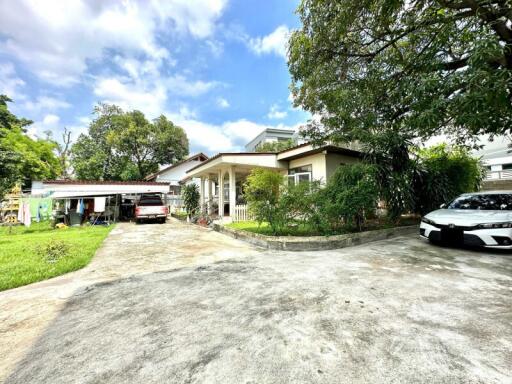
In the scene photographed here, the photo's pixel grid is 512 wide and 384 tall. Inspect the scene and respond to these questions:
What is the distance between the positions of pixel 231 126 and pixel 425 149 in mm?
23062

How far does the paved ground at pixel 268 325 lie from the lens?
6.03 feet

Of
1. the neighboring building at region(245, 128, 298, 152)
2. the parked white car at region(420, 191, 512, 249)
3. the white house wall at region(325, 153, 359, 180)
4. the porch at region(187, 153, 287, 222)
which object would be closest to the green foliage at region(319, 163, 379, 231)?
the parked white car at region(420, 191, 512, 249)

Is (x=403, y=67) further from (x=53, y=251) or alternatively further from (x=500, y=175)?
(x=500, y=175)

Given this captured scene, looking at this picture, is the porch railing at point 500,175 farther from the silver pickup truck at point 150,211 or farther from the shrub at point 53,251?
the shrub at point 53,251

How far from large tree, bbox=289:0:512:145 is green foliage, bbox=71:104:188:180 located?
2176 cm

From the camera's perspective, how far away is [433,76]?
5.46 m

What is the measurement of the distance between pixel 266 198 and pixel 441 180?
6.88 metres

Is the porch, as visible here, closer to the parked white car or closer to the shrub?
the shrub

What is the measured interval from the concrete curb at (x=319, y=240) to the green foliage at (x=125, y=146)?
23095 mm

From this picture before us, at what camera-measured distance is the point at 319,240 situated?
20.9ft

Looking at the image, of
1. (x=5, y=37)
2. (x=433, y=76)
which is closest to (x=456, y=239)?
(x=433, y=76)

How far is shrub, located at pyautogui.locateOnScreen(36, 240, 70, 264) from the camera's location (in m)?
5.76

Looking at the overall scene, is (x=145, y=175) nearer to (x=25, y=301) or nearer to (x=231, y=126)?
(x=231, y=126)

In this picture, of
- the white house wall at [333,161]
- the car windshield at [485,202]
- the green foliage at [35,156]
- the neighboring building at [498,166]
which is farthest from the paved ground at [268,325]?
the green foliage at [35,156]
